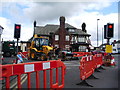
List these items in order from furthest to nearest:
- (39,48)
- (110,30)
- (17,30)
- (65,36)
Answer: (65,36) < (39,48) < (110,30) < (17,30)

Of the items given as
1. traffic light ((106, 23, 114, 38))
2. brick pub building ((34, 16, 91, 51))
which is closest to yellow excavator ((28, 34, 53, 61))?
traffic light ((106, 23, 114, 38))

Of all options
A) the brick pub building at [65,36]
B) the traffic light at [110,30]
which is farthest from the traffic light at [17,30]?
the brick pub building at [65,36]

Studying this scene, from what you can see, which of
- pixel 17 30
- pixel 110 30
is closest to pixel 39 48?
pixel 110 30

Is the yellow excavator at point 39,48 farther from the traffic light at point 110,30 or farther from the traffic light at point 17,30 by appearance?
the traffic light at point 17,30

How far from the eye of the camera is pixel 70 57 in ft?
86.2

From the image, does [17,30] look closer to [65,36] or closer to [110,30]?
[110,30]

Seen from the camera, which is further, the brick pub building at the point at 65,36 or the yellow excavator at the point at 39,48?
the brick pub building at the point at 65,36

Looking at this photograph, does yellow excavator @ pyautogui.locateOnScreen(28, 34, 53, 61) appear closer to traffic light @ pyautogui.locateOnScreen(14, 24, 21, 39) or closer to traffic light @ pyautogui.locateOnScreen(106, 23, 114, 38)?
traffic light @ pyautogui.locateOnScreen(106, 23, 114, 38)

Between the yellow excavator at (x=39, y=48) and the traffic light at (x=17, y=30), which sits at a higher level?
the traffic light at (x=17, y=30)

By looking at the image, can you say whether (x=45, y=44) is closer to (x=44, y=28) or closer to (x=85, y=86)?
(x=85, y=86)

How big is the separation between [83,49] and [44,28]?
48.6 ft

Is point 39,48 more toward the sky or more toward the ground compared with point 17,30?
more toward the ground

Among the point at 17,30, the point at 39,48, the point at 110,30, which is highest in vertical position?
the point at 110,30

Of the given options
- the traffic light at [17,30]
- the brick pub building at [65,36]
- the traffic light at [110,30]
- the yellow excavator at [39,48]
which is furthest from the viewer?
the brick pub building at [65,36]
